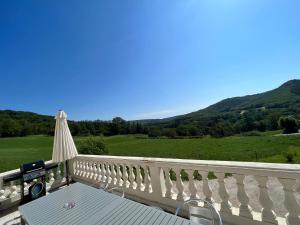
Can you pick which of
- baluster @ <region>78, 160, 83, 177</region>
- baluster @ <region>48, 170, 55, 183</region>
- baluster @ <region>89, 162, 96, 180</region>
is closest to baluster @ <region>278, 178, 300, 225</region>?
baluster @ <region>89, 162, 96, 180</region>

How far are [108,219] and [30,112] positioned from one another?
2672 centimetres

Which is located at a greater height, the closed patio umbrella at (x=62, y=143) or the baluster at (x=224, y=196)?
the closed patio umbrella at (x=62, y=143)

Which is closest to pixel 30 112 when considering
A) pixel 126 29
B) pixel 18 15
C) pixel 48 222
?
pixel 18 15

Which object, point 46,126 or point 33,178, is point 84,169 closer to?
point 33,178

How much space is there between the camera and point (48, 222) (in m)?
1.90

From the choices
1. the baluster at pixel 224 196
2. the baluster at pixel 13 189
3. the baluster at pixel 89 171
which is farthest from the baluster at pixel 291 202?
the baluster at pixel 13 189

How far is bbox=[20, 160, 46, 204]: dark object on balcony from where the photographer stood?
431 cm

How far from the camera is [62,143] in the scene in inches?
183

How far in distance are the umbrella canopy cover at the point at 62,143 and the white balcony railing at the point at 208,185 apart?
2.10 feet

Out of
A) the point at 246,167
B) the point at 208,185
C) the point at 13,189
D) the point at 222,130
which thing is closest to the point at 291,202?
the point at 246,167

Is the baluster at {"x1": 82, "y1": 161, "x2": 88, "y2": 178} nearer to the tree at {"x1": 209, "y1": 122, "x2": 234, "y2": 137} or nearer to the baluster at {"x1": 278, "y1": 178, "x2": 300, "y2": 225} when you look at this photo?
the baluster at {"x1": 278, "y1": 178, "x2": 300, "y2": 225}

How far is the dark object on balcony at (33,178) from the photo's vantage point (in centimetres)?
431

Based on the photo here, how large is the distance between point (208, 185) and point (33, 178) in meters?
4.07

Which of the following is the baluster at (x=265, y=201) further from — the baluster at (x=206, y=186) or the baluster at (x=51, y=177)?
the baluster at (x=51, y=177)
